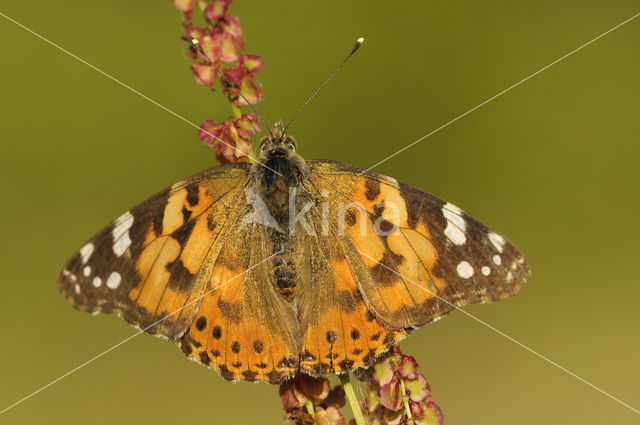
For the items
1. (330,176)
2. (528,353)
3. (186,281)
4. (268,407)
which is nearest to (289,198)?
(330,176)

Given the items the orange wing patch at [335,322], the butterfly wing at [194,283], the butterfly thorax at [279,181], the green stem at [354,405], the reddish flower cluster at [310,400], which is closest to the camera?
the green stem at [354,405]

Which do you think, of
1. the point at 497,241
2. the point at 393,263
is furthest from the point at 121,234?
the point at 497,241

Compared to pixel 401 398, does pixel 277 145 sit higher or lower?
higher

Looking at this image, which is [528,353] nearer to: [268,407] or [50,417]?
[268,407]

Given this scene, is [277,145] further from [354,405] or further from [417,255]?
[354,405]

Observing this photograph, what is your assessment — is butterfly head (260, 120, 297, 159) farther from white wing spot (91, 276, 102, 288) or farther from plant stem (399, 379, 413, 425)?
plant stem (399, 379, 413, 425)

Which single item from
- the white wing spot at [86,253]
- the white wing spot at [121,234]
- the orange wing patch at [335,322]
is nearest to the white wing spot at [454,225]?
the orange wing patch at [335,322]

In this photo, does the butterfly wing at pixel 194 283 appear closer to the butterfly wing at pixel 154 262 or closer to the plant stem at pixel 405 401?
the butterfly wing at pixel 154 262
